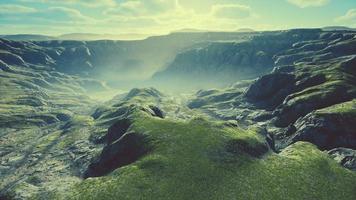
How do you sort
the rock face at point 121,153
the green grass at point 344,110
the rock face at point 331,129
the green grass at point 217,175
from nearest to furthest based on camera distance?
the green grass at point 217,175
the rock face at point 121,153
the rock face at point 331,129
the green grass at point 344,110

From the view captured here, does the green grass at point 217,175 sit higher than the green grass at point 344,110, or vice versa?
the green grass at point 217,175

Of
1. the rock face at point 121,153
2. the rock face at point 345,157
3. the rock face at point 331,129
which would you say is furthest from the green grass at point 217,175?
the rock face at point 331,129

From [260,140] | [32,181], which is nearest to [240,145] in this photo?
[260,140]

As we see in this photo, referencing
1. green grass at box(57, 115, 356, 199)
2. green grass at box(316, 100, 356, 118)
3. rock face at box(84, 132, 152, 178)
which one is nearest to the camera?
green grass at box(57, 115, 356, 199)

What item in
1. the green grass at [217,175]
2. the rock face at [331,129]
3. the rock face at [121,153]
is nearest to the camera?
the green grass at [217,175]

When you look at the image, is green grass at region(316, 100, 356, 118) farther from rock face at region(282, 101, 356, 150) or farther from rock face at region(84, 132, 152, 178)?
rock face at region(84, 132, 152, 178)

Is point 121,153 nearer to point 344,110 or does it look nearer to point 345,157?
point 345,157

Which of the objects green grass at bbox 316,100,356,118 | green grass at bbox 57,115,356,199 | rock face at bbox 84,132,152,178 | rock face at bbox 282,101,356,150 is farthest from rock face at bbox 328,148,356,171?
rock face at bbox 84,132,152,178

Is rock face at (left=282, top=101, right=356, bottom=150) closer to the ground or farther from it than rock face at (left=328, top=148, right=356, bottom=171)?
closer to the ground

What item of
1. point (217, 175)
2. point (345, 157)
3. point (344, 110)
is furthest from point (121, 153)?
point (344, 110)

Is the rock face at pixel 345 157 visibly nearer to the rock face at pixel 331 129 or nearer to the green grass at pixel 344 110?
the rock face at pixel 331 129
